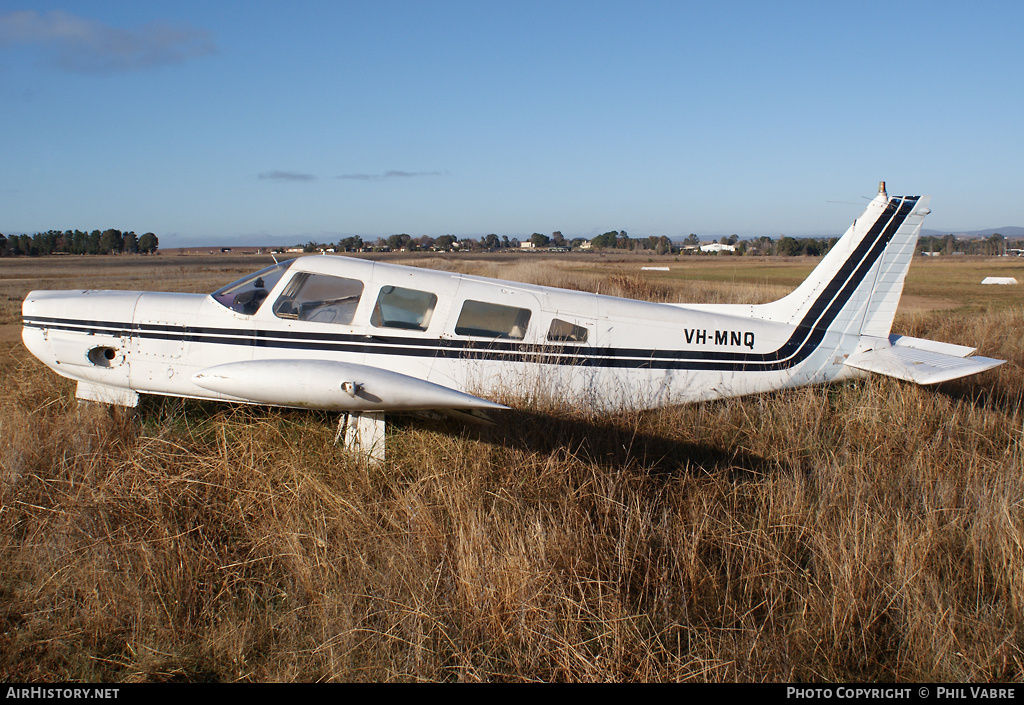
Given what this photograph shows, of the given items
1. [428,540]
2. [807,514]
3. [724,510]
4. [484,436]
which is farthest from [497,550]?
[807,514]

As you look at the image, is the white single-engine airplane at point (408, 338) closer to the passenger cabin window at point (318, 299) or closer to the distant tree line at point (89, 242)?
the passenger cabin window at point (318, 299)

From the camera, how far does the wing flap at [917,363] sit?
18.4ft

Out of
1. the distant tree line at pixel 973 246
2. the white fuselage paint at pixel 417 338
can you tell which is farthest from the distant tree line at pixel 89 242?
the distant tree line at pixel 973 246

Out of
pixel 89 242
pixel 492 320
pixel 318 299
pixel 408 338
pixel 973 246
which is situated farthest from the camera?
pixel 973 246

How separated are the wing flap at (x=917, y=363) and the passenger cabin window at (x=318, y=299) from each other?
5569 millimetres

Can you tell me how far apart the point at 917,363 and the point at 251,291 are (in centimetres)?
694

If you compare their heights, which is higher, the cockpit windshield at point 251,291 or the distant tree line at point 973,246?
the distant tree line at point 973,246

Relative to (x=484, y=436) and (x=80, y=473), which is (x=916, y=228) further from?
(x=80, y=473)

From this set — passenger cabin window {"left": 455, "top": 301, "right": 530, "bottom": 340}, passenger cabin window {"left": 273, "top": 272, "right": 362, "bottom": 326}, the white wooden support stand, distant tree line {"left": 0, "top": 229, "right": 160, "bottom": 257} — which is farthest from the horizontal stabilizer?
distant tree line {"left": 0, "top": 229, "right": 160, "bottom": 257}

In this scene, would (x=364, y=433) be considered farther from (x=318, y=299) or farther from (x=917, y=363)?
(x=917, y=363)

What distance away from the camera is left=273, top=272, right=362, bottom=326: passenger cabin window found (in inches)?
222

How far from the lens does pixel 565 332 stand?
573 cm

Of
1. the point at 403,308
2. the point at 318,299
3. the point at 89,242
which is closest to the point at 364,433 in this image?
the point at 403,308

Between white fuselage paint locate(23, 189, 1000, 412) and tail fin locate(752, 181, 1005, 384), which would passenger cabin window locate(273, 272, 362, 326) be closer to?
white fuselage paint locate(23, 189, 1000, 412)
